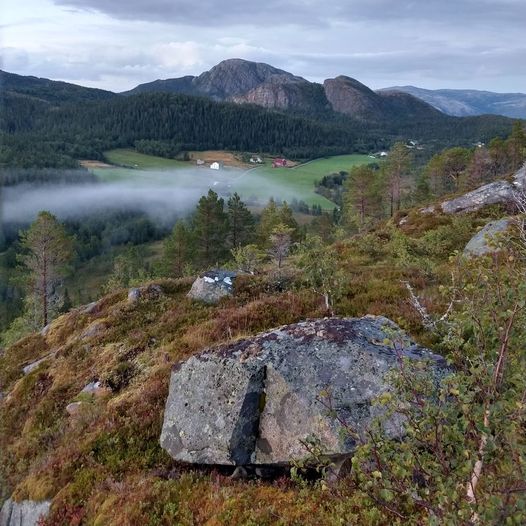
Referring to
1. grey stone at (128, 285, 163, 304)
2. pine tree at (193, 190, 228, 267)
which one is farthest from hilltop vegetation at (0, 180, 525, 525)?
pine tree at (193, 190, 228, 267)

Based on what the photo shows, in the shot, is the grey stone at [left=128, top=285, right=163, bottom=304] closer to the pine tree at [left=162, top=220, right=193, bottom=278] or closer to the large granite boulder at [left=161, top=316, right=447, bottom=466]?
the large granite boulder at [left=161, top=316, right=447, bottom=466]

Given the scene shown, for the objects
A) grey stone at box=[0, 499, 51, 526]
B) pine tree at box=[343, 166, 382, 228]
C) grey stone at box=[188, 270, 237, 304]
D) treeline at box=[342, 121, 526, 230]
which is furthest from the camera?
treeline at box=[342, 121, 526, 230]

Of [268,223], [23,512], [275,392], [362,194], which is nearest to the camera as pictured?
[275,392]

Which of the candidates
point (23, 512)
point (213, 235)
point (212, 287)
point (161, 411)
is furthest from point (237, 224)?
point (23, 512)

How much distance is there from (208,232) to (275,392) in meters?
52.3

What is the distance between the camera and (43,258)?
42.7 meters

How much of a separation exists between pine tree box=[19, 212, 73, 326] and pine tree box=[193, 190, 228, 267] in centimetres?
1933

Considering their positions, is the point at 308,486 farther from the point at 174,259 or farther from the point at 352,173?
the point at 352,173

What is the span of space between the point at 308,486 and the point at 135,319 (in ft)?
40.7

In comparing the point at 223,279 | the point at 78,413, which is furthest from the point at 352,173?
the point at 78,413

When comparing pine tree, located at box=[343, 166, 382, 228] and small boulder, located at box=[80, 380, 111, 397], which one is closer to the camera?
small boulder, located at box=[80, 380, 111, 397]

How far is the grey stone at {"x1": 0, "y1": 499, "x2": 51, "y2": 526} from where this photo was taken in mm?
10492

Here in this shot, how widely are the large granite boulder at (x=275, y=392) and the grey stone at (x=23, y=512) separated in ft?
9.89

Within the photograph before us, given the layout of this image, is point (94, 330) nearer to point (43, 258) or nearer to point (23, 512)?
point (23, 512)
